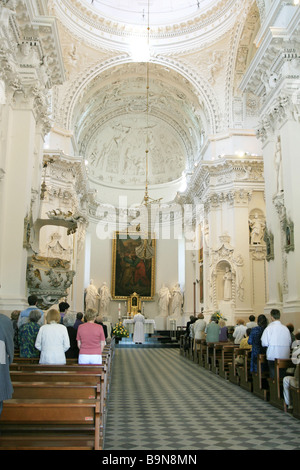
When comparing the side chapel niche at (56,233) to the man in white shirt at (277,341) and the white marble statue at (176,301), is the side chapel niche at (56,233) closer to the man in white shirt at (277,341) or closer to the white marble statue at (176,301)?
the man in white shirt at (277,341)

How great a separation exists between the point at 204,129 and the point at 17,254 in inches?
602

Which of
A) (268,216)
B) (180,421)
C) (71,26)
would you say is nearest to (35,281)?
(180,421)

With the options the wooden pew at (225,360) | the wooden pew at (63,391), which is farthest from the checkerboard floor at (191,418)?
the wooden pew at (63,391)

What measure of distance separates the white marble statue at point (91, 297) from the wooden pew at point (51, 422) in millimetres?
21834

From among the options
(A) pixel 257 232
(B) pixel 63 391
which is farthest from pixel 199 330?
(B) pixel 63 391

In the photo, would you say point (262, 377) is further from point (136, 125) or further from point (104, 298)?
point (136, 125)

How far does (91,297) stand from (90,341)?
19829mm

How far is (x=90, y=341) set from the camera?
5.85 m

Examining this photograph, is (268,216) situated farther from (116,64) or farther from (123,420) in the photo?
(116,64)

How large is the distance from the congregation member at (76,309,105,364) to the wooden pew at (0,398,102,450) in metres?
2.20

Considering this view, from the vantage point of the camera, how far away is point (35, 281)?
9.62 meters

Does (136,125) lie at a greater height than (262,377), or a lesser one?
greater

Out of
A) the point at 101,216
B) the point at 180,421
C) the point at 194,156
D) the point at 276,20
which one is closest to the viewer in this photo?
the point at 180,421

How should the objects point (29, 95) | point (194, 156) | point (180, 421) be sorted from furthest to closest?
Result: 1. point (194, 156)
2. point (29, 95)
3. point (180, 421)
